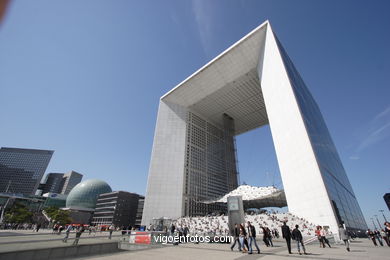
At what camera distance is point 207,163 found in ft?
163

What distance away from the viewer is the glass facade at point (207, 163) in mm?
42188

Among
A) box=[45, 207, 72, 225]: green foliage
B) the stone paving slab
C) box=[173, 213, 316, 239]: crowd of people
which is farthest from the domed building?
the stone paving slab

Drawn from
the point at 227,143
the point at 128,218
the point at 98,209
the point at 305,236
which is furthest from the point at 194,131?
the point at 98,209

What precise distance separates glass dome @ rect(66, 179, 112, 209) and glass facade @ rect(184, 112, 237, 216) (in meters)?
59.3

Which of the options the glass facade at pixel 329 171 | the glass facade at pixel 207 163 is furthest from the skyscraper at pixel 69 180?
the glass facade at pixel 329 171

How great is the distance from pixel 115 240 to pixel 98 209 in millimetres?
75245

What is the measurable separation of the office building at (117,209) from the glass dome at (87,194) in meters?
Answer: 4.22

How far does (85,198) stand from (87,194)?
1715mm

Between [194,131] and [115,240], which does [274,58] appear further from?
[115,240]

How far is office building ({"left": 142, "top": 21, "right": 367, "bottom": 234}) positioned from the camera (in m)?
22.2

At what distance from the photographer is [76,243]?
11312 mm

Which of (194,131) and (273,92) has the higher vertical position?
(194,131)

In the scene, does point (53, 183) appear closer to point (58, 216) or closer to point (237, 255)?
point (58, 216)

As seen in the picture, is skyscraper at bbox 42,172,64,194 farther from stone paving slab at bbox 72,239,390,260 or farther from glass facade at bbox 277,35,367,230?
glass facade at bbox 277,35,367,230
